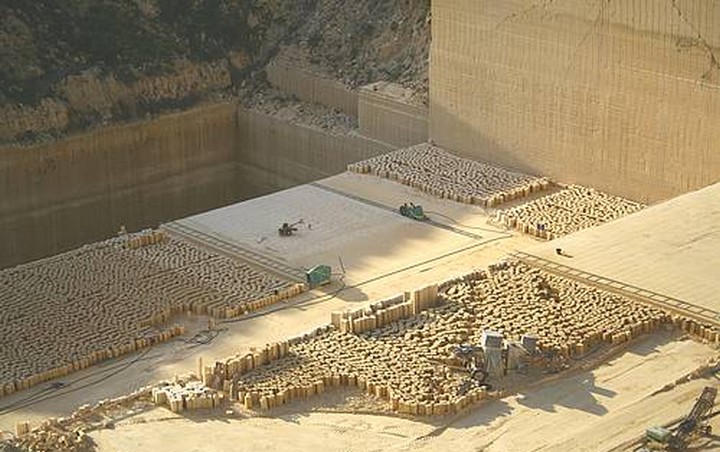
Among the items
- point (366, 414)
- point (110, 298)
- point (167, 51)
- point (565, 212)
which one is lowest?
point (110, 298)

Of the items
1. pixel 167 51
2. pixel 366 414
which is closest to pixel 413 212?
pixel 366 414

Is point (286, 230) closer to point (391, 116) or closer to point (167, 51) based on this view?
point (391, 116)

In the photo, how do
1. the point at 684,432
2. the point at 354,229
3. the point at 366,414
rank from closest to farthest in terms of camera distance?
the point at 684,432 → the point at 366,414 → the point at 354,229

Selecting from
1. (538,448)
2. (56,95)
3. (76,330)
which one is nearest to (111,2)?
(56,95)

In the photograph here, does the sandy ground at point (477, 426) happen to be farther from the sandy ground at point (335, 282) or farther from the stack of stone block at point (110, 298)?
the stack of stone block at point (110, 298)

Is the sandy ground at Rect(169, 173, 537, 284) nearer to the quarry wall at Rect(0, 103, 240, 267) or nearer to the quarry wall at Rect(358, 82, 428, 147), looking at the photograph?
the quarry wall at Rect(358, 82, 428, 147)

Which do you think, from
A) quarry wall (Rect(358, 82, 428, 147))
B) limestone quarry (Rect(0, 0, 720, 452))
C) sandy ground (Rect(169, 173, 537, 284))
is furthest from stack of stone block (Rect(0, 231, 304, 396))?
quarry wall (Rect(358, 82, 428, 147))

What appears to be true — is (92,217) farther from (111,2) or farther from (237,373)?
(237,373)
